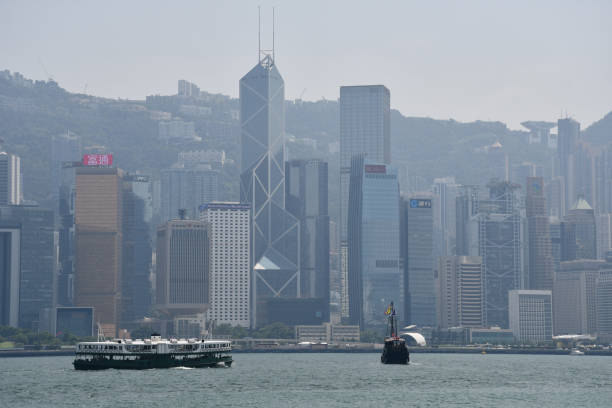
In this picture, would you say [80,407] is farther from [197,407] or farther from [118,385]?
[118,385]

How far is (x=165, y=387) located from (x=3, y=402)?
1127 inches

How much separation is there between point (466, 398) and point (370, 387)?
2347 cm

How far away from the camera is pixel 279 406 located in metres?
164

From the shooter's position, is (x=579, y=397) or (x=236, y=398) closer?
(x=236, y=398)

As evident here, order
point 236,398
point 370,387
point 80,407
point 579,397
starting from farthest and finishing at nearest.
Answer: point 370,387 → point 579,397 → point 236,398 → point 80,407

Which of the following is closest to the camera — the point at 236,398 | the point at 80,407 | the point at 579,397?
the point at 80,407

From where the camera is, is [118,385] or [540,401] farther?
[118,385]

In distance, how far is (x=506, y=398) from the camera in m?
181

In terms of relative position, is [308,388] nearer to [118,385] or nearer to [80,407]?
Answer: [118,385]

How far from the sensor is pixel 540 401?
177 metres

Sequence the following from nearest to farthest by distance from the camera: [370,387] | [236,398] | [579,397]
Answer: [236,398]
[579,397]
[370,387]

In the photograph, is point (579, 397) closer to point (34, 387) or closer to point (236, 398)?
point (236, 398)

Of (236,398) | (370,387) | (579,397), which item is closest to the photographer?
(236,398)

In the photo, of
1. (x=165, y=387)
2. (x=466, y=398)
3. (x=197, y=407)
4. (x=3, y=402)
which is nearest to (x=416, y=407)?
(x=466, y=398)
